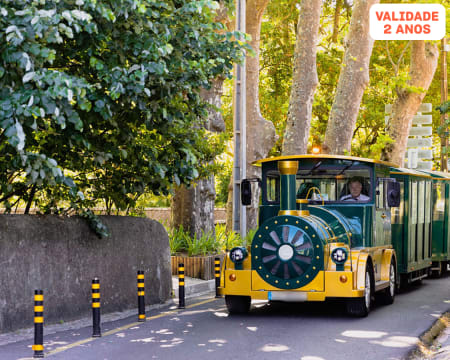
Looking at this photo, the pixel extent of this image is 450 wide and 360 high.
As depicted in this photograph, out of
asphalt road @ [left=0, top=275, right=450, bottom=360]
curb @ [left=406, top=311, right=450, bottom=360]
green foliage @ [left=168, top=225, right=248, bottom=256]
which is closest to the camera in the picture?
asphalt road @ [left=0, top=275, right=450, bottom=360]

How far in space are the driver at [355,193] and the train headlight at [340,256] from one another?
192cm

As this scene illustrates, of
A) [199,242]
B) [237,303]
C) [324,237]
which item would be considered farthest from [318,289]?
[199,242]

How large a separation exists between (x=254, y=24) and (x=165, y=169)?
45.3 ft

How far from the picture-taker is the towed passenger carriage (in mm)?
12016

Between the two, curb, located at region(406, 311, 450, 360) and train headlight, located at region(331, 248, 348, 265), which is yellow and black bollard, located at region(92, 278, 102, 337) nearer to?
train headlight, located at region(331, 248, 348, 265)

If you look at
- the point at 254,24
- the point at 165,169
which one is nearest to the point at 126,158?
the point at 165,169

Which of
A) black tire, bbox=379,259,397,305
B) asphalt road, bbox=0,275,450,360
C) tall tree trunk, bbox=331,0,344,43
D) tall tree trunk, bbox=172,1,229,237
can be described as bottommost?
asphalt road, bbox=0,275,450,360

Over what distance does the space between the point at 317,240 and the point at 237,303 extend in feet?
6.07

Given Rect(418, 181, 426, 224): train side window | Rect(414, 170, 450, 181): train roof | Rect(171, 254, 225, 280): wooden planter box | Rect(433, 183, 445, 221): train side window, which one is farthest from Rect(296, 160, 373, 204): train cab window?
Rect(433, 183, 445, 221): train side window

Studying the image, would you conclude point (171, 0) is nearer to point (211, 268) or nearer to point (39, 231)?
point (39, 231)

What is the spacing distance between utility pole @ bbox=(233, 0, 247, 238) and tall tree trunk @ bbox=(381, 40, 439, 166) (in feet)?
49.3

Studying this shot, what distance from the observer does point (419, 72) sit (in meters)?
34.6

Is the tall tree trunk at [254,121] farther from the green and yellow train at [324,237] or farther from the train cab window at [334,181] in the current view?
the train cab window at [334,181]

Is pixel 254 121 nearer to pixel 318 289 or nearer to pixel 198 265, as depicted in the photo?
pixel 198 265
